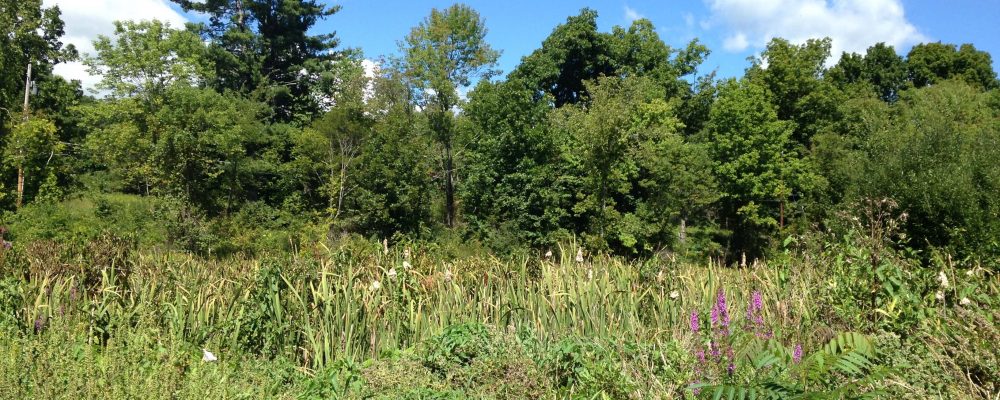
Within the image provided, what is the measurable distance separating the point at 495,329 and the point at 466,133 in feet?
66.7

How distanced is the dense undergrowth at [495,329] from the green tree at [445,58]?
16850 mm

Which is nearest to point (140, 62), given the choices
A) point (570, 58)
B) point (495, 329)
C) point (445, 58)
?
point (445, 58)

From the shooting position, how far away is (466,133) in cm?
2414

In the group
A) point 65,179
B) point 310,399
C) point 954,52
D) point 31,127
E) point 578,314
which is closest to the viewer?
point 310,399

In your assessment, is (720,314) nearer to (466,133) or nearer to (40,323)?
(40,323)

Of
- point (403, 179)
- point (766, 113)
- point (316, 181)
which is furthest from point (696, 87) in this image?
point (316, 181)

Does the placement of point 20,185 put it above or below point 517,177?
below

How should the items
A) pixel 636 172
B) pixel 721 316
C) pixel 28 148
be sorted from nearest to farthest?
pixel 721 316, pixel 28 148, pixel 636 172

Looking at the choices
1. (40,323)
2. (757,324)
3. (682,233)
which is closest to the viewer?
(757,324)

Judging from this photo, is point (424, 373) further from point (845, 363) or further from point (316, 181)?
point (316, 181)

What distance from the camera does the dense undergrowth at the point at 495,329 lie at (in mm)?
3104

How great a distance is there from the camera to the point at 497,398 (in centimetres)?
351

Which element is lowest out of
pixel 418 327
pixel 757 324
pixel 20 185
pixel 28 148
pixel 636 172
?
pixel 418 327

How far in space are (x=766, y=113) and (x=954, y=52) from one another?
17631mm
